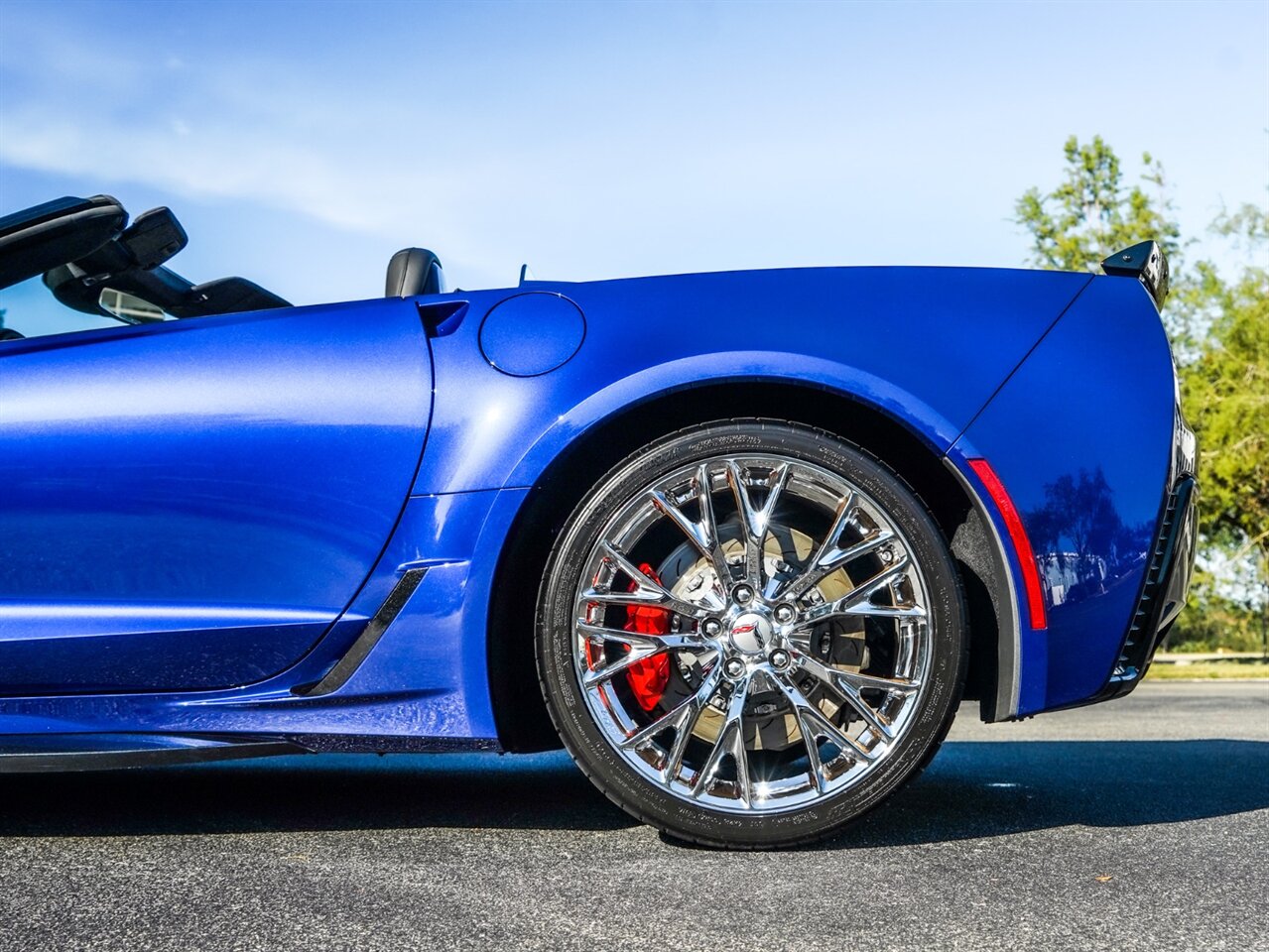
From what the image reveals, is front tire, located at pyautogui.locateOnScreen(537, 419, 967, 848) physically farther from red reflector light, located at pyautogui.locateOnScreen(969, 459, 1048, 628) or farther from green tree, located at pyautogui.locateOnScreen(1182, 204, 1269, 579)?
green tree, located at pyautogui.locateOnScreen(1182, 204, 1269, 579)

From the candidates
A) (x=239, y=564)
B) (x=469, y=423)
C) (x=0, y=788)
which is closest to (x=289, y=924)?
(x=239, y=564)

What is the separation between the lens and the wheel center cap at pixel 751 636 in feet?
7.55

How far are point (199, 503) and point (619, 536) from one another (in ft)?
2.63

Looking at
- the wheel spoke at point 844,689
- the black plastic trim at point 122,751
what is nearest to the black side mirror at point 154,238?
the black plastic trim at point 122,751

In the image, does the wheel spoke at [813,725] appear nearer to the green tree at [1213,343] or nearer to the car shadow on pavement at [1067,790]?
the car shadow on pavement at [1067,790]

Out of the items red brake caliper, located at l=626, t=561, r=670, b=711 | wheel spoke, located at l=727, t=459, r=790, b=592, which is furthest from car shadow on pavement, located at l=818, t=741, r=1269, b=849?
wheel spoke, located at l=727, t=459, r=790, b=592

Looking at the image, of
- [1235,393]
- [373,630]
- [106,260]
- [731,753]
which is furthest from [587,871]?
[1235,393]

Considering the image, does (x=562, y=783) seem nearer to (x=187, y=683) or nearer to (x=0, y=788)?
(x=187, y=683)

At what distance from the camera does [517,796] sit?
3021mm

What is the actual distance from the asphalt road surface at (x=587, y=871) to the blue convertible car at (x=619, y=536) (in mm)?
186

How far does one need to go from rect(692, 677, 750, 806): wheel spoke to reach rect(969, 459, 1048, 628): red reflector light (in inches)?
22.7

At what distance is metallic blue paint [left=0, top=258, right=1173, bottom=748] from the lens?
234 centimetres

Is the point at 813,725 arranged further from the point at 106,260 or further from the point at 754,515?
the point at 106,260

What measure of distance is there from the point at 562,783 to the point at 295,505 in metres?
1.27
